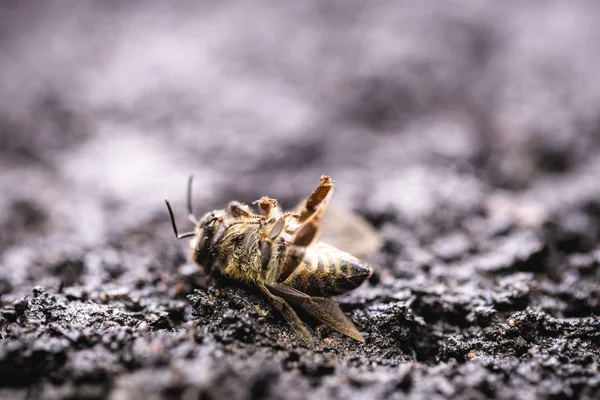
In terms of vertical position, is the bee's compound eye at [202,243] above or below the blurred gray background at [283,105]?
below

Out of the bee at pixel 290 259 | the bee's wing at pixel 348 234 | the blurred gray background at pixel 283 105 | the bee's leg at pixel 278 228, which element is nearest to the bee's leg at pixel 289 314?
the bee at pixel 290 259

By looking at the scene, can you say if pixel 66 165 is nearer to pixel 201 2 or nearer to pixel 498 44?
pixel 201 2

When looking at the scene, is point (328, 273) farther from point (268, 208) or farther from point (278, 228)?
point (268, 208)

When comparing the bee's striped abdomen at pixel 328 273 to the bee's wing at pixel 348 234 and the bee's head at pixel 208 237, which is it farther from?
the bee's wing at pixel 348 234

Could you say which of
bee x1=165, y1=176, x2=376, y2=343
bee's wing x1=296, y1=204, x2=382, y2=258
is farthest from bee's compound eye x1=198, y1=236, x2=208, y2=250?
bee's wing x1=296, y1=204, x2=382, y2=258

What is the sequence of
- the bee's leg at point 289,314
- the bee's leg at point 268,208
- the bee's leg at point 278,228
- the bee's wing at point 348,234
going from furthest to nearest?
the bee's wing at point 348,234 < the bee's leg at point 268,208 < the bee's leg at point 278,228 < the bee's leg at point 289,314

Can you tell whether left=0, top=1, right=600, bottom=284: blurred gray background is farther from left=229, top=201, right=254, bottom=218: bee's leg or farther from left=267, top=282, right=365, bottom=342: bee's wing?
left=267, top=282, right=365, bottom=342: bee's wing
